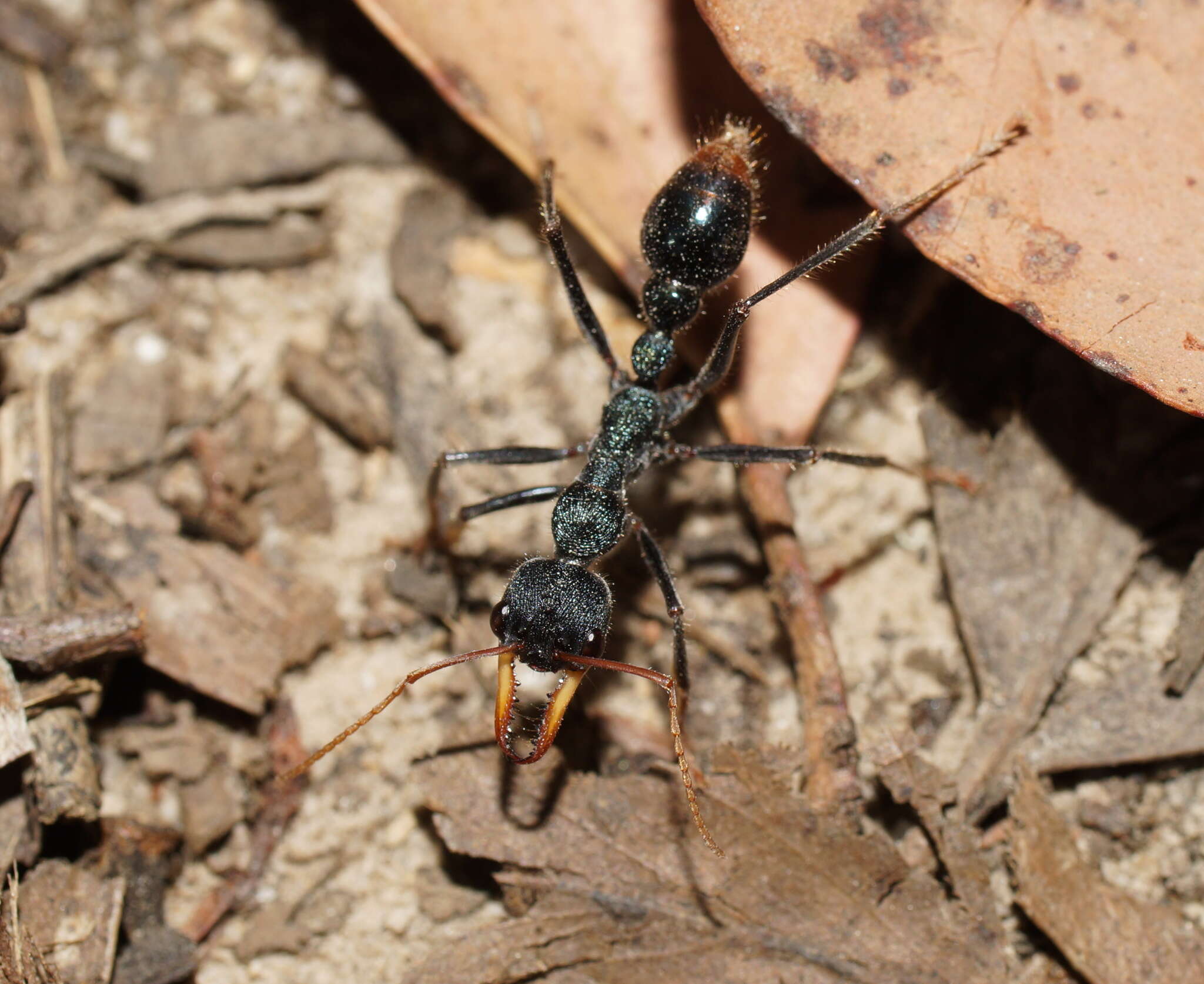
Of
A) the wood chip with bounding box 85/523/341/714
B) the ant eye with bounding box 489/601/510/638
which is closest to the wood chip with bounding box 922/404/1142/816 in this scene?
the ant eye with bounding box 489/601/510/638

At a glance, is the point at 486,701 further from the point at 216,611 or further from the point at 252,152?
the point at 252,152

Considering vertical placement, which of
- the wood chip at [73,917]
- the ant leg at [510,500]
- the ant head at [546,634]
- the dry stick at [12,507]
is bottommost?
the wood chip at [73,917]

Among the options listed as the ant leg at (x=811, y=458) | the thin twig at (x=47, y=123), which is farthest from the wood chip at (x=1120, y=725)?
the thin twig at (x=47, y=123)

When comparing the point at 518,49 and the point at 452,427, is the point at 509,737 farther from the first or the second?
the point at 518,49

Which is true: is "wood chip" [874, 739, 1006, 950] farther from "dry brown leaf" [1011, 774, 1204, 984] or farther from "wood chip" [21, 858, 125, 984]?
"wood chip" [21, 858, 125, 984]

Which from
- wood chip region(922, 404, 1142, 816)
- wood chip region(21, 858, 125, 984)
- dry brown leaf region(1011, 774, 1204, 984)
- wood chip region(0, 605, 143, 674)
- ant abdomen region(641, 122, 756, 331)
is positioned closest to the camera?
dry brown leaf region(1011, 774, 1204, 984)

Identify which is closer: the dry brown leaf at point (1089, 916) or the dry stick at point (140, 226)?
the dry brown leaf at point (1089, 916)

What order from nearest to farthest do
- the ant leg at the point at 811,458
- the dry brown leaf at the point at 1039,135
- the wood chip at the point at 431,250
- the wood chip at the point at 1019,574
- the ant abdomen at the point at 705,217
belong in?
the dry brown leaf at the point at 1039,135, the wood chip at the point at 1019,574, the ant abdomen at the point at 705,217, the ant leg at the point at 811,458, the wood chip at the point at 431,250

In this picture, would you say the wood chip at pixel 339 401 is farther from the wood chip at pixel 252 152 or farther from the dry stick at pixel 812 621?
the dry stick at pixel 812 621

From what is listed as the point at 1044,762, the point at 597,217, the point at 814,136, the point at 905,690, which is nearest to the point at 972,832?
the point at 1044,762
